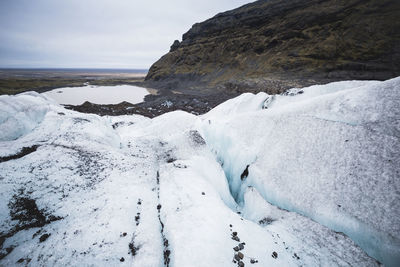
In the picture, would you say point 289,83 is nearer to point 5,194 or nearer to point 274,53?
point 274,53

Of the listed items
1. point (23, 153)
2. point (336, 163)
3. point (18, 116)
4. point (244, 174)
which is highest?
point (18, 116)

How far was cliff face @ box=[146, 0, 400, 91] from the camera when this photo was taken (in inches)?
1684

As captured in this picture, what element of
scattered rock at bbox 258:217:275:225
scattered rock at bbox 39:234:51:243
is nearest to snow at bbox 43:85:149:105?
scattered rock at bbox 39:234:51:243

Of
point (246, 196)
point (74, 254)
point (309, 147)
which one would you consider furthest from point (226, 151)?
point (74, 254)

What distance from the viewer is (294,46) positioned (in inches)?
2216

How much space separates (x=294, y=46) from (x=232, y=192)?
209 feet

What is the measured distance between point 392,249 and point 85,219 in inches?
349

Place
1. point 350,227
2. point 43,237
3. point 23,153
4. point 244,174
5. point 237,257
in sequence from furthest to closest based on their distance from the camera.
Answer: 1. point 244,174
2. point 23,153
3. point 350,227
4. point 43,237
5. point 237,257

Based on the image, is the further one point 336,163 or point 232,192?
point 232,192

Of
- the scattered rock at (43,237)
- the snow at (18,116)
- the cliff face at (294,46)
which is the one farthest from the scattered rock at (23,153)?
the cliff face at (294,46)

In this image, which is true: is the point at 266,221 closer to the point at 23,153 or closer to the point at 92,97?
the point at 23,153

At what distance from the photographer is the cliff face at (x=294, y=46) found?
42781mm

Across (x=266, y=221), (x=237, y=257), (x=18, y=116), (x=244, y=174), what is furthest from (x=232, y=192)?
(x=18, y=116)

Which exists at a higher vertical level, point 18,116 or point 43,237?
point 18,116
